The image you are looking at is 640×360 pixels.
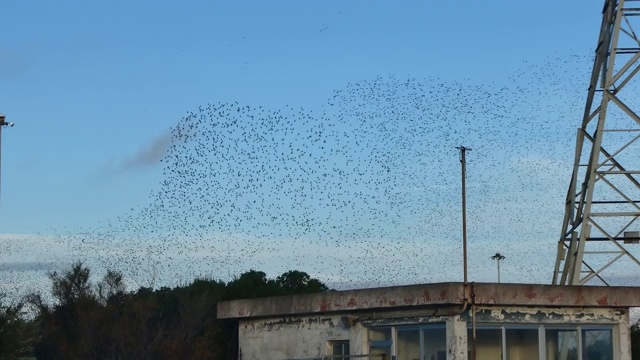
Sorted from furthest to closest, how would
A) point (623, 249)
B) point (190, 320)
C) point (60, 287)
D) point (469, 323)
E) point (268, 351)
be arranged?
point (60, 287), point (190, 320), point (623, 249), point (268, 351), point (469, 323)

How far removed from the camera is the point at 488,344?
75.4 ft

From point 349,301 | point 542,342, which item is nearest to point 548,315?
point 542,342

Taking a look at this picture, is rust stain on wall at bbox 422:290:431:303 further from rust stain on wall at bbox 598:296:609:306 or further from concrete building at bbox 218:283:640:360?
rust stain on wall at bbox 598:296:609:306

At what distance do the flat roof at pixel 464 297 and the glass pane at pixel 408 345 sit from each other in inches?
23.2

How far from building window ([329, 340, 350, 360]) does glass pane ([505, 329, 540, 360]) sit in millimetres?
3558

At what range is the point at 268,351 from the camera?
26.6 meters

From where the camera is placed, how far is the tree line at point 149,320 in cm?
5856

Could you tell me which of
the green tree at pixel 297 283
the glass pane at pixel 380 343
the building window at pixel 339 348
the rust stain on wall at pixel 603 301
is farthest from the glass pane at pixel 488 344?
the green tree at pixel 297 283

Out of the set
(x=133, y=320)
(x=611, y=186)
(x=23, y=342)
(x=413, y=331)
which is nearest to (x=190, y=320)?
(x=133, y=320)

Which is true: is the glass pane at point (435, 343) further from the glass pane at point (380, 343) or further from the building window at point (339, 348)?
the building window at point (339, 348)

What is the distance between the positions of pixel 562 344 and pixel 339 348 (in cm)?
482

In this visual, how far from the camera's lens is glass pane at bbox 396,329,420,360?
23.3 metres

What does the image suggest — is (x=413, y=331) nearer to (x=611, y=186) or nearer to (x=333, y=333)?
(x=333, y=333)

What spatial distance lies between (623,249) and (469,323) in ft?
32.4
